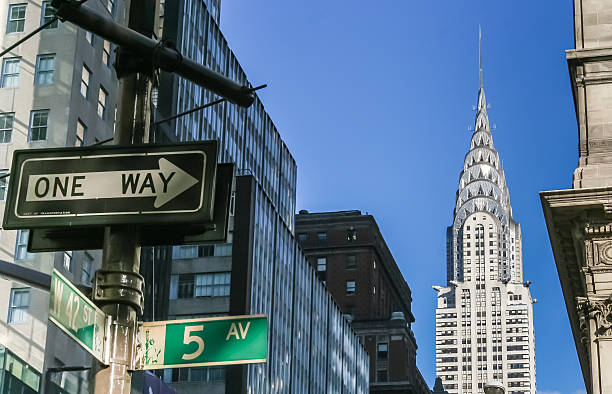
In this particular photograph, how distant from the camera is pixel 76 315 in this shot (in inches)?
312

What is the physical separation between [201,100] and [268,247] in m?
13.4

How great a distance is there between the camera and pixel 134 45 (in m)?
9.05

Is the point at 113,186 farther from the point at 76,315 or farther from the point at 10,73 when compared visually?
the point at 10,73

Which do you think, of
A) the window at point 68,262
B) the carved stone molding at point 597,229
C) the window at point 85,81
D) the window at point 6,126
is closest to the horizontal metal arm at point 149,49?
the carved stone molding at point 597,229

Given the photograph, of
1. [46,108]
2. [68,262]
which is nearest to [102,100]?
[46,108]

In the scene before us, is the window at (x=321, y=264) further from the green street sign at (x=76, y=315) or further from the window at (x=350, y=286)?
the green street sign at (x=76, y=315)

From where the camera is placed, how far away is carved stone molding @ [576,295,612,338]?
3125cm

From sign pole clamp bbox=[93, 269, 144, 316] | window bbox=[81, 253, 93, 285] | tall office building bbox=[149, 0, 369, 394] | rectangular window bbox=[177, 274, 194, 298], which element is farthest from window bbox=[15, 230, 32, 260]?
sign pole clamp bbox=[93, 269, 144, 316]

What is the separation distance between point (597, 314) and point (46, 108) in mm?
37131

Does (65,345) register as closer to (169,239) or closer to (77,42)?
(77,42)

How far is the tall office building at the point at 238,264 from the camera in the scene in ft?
271

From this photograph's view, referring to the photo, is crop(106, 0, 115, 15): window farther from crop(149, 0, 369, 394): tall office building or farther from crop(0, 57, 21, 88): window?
crop(149, 0, 369, 394): tall office building

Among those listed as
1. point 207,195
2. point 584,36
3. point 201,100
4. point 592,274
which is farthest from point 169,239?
point 201,100

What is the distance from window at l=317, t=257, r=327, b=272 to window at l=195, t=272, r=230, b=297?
243 feet
